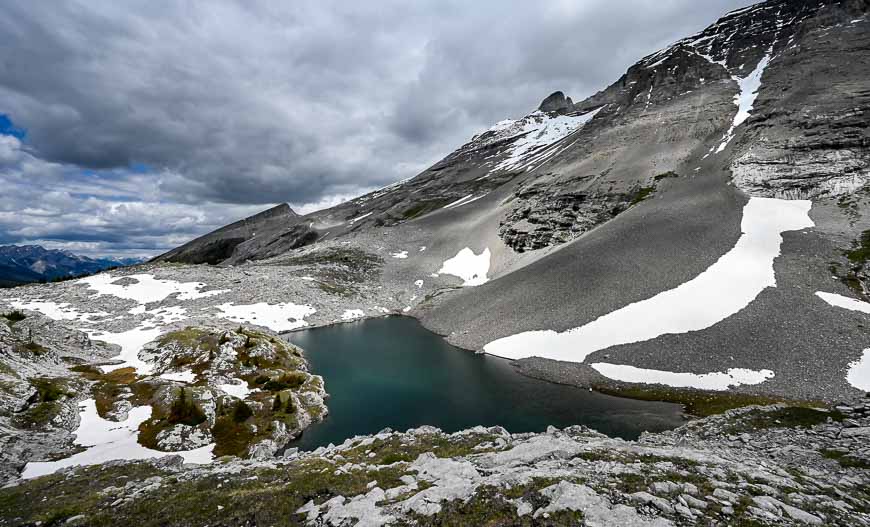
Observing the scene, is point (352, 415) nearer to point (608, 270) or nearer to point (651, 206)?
point (608, 270)

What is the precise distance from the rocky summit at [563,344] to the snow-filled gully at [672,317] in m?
0.31

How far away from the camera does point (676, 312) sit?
43.3 m

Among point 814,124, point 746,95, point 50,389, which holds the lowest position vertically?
point 50,389

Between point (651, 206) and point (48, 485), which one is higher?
point (651, 206)

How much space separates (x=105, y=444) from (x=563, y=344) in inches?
1649

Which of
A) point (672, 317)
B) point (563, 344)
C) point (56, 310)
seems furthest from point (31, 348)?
point (672, 317)

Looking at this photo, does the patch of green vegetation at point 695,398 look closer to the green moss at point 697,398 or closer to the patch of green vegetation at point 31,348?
the green moss at point 697,398

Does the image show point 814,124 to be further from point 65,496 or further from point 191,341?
point 191,341

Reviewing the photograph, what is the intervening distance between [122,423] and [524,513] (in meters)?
31.9

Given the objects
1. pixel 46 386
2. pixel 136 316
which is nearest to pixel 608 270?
pixel 46 386

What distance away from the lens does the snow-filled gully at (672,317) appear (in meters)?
40.1

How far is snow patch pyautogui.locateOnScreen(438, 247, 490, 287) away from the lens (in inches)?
3410

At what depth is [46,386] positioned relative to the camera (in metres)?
29.7

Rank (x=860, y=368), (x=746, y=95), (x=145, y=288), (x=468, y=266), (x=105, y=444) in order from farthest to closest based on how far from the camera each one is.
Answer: (x=746, y=95) → (x=468, y=266) → (x=145, y=288) → (x=860, y=368) → (x=105, y=444)
